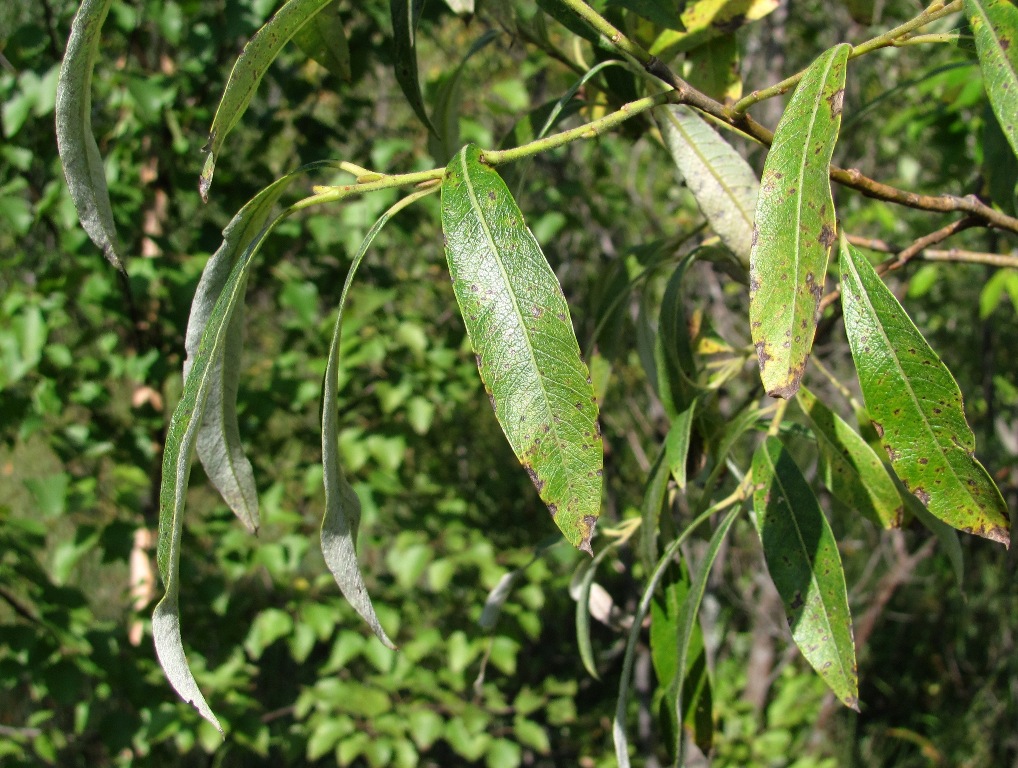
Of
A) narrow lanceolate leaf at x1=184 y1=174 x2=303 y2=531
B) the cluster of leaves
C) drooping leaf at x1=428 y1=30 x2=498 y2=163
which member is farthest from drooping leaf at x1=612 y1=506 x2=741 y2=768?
drooping leaf at x1=428 y1=30 x2=498 y2=163

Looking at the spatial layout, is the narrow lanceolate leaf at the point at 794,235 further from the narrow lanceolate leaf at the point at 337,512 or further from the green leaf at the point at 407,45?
the green leaf at the point at 407,45

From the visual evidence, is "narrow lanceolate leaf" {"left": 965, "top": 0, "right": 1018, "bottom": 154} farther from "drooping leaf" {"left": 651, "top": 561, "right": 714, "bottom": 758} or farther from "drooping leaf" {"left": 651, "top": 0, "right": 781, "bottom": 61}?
"drooping leaf" {"left": 651, "top": 561, "right": 714, "bottom": 758}

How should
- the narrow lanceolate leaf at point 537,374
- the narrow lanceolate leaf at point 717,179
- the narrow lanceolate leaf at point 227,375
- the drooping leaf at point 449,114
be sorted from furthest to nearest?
the drooping leaf at point 449,114 → the narrow lanceolate leaf at point 717,179 → the narrow lanceolate leaf at point 227,375 → the narrow lanceolate leaf at point 537,374

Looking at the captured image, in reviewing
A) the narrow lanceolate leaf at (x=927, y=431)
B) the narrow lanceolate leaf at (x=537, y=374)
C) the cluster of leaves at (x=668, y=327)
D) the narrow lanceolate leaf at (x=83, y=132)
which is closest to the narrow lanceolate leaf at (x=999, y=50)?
the cluster of leaves at (x=668, y=327)

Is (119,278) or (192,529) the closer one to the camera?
(119,278)

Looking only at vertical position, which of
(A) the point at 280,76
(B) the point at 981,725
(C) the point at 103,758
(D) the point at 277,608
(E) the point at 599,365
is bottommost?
(B) the point at 981,725

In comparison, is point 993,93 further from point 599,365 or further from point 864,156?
point 864,156

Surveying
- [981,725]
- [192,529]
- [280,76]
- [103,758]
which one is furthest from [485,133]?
[981,725]
